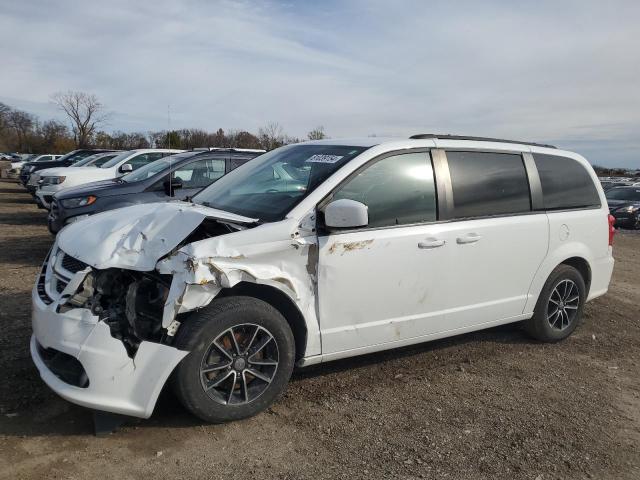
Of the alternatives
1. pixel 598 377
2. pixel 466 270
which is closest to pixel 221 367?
pixel 466 270

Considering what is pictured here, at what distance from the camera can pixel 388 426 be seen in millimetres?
3471

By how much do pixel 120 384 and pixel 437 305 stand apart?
7.63 ft

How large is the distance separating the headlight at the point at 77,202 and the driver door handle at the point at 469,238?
5862 mm

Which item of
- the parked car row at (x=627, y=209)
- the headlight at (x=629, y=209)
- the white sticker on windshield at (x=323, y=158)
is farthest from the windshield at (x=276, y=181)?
the headlight at (x=629, y=209)

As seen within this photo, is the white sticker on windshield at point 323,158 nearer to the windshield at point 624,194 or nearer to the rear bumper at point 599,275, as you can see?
the rear bumper at point 599,275

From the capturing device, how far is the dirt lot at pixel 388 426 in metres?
2.98

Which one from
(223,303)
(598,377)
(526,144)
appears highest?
(526,144)

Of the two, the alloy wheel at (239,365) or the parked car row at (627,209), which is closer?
the alloy wheel at (239,365)

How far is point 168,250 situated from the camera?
3223 millimetres

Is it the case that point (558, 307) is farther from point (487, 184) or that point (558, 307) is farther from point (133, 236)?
point (133, 236)

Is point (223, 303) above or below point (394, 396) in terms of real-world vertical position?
above

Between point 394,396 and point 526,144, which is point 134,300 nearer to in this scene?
point 394,396

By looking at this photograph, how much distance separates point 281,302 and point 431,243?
1231 mm

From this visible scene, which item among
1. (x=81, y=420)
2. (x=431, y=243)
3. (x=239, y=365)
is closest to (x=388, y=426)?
(x=239, y=365)
